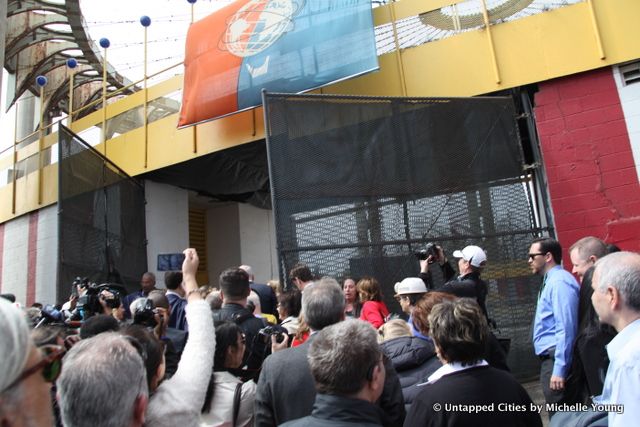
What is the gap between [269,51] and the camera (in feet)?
24.7

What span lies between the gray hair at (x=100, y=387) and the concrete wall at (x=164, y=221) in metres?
8.82

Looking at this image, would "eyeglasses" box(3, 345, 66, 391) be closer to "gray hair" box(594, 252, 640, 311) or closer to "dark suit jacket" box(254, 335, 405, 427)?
"dark suit jacket" box(254, 335, 405, 427)

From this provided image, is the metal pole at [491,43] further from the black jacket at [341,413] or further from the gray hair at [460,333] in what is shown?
the black jacket at [341,413]

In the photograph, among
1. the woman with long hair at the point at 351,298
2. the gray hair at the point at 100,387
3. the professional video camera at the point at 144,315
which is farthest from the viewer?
the woman with long hair at the point at 351,298

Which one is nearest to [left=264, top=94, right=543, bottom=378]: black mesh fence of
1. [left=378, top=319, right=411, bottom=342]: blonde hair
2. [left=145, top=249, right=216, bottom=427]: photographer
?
[left=378, top=319, right=411, bottom=342]: blonde hair

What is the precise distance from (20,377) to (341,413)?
1.01 meters

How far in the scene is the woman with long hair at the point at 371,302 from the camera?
13.5ft

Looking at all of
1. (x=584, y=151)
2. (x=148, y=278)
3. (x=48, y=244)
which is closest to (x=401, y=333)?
(x=148, y=278)

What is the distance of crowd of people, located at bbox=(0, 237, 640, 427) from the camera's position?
1.31 metres

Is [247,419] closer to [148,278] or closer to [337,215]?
[337,215]

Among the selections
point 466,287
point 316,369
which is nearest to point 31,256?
point 466,287

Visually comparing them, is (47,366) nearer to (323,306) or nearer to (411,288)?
(323,306)

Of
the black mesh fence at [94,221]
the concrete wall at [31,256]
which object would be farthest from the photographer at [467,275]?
the concrete wall at [31,256]

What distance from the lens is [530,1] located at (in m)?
6.74
